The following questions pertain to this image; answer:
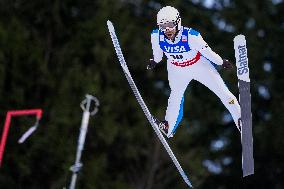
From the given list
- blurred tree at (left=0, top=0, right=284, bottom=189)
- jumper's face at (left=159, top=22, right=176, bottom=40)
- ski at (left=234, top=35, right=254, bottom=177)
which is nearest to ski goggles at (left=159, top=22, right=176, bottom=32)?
jumper's face at (left=159, top=22, right=176, bottom=40)

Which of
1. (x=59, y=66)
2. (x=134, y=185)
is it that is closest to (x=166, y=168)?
(x=134, y=185)

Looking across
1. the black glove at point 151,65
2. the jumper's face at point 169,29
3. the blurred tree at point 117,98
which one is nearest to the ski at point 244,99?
the jumper's face at point 169,29

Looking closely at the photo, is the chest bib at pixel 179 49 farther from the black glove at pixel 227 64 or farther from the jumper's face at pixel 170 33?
the black glove at pixel 227 64

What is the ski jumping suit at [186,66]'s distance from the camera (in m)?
7.47

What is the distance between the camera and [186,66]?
26.3 ft

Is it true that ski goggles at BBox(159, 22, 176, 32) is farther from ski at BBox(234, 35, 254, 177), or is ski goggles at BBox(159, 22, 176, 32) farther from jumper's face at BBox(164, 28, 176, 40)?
ski at BBox(234, 35, 254, 177)

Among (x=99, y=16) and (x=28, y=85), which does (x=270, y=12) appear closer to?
(x=99, y=16)

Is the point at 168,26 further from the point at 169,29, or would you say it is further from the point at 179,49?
the point at 179,49

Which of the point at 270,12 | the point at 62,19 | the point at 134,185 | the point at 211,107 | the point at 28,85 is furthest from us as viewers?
the point at 270,12

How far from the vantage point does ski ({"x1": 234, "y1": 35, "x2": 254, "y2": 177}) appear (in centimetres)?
738

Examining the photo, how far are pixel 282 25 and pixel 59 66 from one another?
27.5 feet

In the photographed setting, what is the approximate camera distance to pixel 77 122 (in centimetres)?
1947

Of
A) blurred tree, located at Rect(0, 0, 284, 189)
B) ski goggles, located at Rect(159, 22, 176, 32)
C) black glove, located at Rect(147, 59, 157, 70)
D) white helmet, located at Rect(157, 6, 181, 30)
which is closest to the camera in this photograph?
white helmet, located at Rect(157, 6, 181, 30)

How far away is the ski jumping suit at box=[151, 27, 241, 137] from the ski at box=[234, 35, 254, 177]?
0.70 ft
